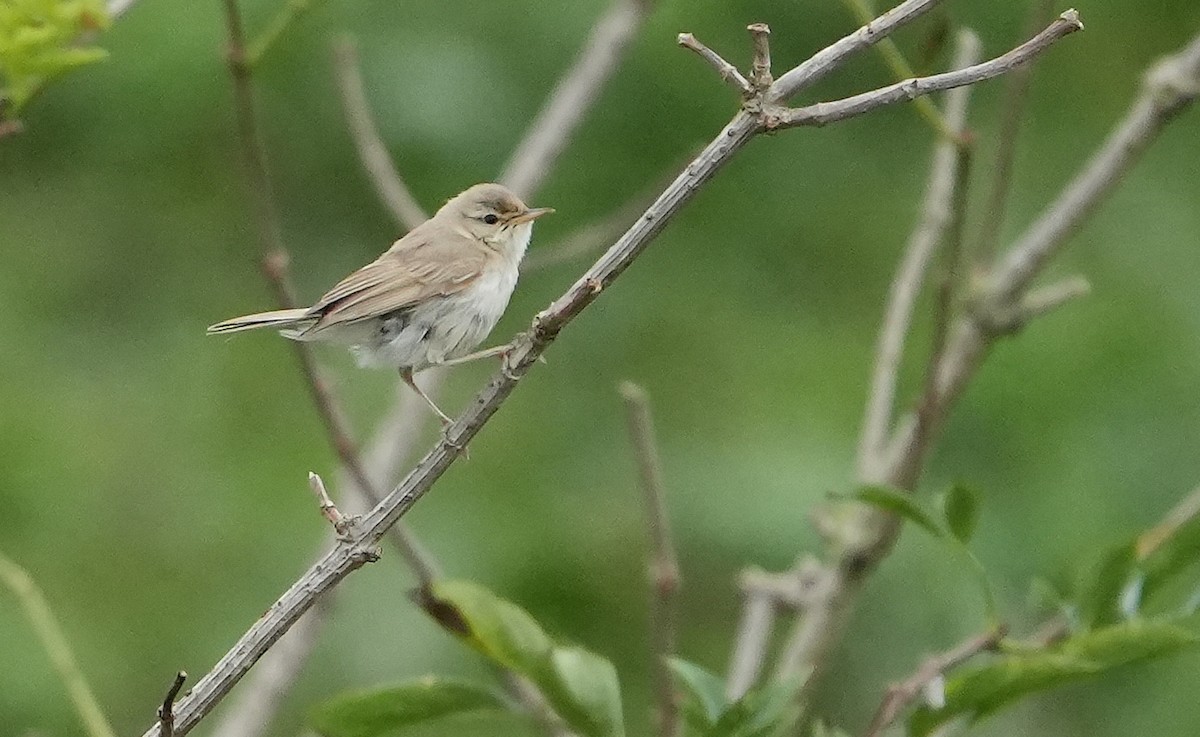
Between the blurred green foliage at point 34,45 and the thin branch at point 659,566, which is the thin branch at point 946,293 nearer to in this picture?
the thin branch at point 659,566

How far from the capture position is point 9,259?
4.85 m

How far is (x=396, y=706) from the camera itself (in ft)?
7.04

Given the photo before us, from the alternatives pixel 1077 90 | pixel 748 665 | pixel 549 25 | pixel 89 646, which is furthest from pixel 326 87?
pixel 748 665

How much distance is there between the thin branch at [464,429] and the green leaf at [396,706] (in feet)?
1.01

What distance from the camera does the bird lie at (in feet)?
10.1

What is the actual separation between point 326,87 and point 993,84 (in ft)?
6.70

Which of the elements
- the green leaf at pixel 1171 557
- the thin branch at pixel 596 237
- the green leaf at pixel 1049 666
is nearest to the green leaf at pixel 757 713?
the green leaf at pixel 1049 666

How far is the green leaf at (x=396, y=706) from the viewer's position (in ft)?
6.94

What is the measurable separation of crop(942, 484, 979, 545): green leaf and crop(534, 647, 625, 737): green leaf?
0.49m

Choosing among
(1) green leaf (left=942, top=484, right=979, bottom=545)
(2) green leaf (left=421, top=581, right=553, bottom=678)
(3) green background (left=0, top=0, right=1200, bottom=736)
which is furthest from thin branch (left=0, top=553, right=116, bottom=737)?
(3) green background (left=0, top=0, right=1200, bottom=736)

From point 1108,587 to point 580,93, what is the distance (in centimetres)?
187

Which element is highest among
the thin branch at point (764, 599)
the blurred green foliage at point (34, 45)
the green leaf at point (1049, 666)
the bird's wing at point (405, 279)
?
the blurred green foliage at point (34, 45)

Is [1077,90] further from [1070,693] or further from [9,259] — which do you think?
[9,259]

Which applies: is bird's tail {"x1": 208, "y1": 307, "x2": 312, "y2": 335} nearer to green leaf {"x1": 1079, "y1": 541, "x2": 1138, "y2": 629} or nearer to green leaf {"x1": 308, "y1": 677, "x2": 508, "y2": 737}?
green leaf {"x1": 308, "y1": 677, "x2": 508, "y2": 737}
